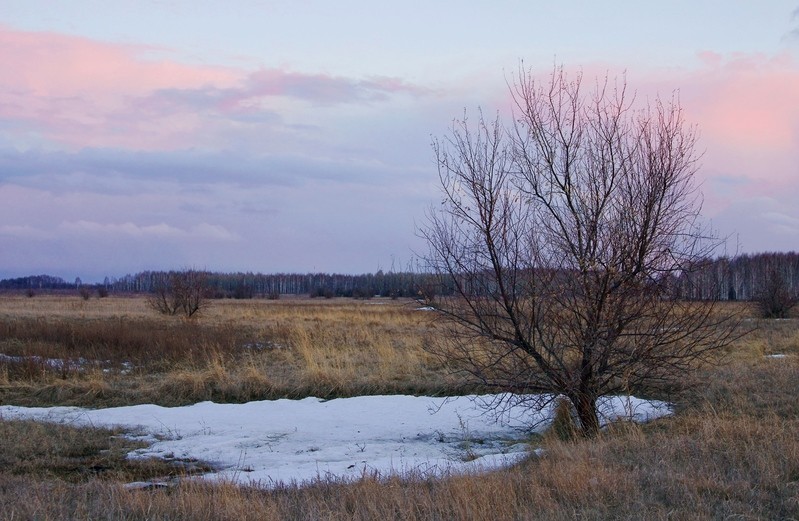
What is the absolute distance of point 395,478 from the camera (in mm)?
6113

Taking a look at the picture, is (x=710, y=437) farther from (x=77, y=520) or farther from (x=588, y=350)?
(x=77, y=520)

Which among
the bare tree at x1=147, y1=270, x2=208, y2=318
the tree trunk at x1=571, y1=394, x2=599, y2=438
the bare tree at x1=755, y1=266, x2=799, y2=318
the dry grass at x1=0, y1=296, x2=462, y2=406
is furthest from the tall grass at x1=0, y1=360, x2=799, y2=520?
the bare tree at x1=755, y1=266, x2=799, y2=318

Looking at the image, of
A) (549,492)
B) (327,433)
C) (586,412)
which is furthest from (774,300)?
(549,492)

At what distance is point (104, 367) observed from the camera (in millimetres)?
15617

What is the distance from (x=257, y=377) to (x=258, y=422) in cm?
267

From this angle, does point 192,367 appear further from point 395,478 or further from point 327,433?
point 395,478

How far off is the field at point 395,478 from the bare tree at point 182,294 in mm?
13947

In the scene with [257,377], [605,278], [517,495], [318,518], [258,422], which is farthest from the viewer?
[257,377]

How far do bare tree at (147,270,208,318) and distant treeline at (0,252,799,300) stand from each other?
74 centimetres

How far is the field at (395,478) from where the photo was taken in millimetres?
4898

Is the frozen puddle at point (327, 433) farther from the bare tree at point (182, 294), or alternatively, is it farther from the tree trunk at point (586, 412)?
the bare tree at point (182, 294)

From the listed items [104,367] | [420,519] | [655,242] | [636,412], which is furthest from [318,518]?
[104,367]

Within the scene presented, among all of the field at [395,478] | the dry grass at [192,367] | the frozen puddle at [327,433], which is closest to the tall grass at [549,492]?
the field at [395,478]

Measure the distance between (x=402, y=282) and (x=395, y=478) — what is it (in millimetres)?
3792
